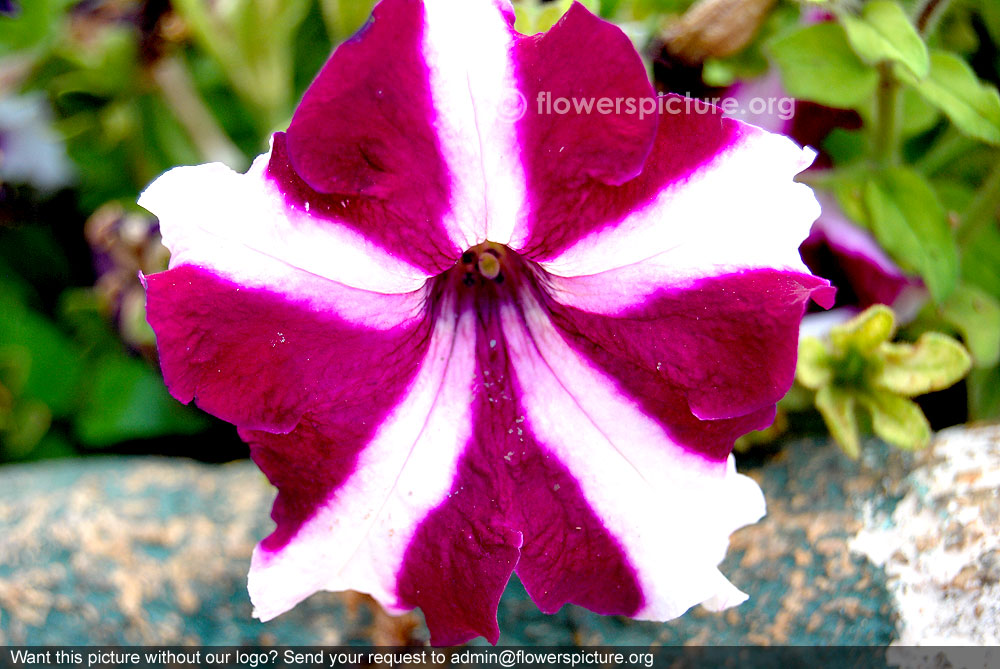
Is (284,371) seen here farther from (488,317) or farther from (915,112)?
(915,112)

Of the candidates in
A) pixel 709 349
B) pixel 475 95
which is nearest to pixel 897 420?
pixel 709 349

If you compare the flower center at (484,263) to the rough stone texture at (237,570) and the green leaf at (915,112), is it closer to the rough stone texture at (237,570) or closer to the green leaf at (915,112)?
the rough stone texture at (237,570)

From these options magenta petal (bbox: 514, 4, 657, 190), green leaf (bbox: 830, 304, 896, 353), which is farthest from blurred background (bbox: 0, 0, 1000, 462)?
magenta petal (bbox: 514, 4, 657, 190)


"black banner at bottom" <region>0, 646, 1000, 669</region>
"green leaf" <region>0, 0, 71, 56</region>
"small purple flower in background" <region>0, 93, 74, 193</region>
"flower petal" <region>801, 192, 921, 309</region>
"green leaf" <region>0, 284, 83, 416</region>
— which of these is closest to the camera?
"black banner at bottom" <region>0, 646, 1000, 669</region>

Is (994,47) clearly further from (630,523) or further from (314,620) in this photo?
(314,620)

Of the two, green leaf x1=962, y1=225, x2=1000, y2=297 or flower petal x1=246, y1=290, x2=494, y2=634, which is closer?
flower petal x1=246, y1=290, x2=494, y2=634

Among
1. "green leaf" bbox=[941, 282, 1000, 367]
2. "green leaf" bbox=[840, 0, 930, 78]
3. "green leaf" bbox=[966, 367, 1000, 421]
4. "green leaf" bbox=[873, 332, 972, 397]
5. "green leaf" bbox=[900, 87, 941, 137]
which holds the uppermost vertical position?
"green leaf" bbox=[840, 0, 930, 78]

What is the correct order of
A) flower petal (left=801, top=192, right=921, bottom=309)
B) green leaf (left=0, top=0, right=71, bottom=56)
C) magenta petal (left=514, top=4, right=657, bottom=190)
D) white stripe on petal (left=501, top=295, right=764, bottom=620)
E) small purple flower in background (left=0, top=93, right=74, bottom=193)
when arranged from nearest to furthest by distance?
1. magenta petal (left=514, top=4, right=657, bottom=190)
2. white stripe on petal (left=501, top=295, right=764, bottom=620)
3. flower petal (left=801, top=192, right=921, bottom=309)
4. green leaf (left=0, top=0, right=71, bottom=56)
5. small purple flower in background (left=0, top=93, right=74, bottom=193)

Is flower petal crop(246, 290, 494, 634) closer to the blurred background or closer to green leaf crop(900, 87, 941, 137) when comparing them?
the blurred background
